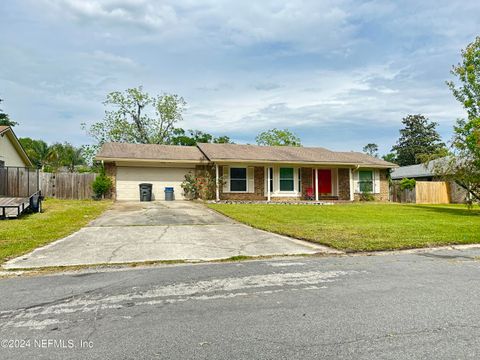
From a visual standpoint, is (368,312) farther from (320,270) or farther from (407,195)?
(407,195)

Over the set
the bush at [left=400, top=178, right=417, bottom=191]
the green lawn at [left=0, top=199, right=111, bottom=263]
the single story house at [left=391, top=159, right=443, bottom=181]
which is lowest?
the green lawn at [left=0, top=199, right=111, bottom=263]

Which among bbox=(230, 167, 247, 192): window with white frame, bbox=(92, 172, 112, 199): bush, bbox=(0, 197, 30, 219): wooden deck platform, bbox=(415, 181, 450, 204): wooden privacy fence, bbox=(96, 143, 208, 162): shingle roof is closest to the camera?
bbox=(0, 197, 30, 219): wooden deck platform

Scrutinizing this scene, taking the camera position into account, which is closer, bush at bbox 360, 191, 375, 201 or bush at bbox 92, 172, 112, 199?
bush at bbox 92, 172, 112, 199

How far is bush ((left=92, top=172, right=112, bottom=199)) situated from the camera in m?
21.7

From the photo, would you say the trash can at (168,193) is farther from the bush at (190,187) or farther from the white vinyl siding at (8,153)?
the white vinyl siding at (8,153)

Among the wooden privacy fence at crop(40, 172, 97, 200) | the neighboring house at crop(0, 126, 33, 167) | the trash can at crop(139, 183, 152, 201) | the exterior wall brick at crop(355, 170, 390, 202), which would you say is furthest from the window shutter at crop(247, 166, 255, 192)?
the neighboring house at crop(0, 126, 33, 167)

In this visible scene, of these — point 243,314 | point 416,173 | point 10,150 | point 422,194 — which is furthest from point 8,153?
point 416,173

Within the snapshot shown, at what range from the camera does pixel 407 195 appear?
95.1 ft

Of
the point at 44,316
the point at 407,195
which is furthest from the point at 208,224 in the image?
the point at 407,195

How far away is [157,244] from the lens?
8.69m

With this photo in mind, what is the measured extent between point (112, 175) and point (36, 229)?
39.5ft

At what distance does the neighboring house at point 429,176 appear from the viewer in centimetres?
2670

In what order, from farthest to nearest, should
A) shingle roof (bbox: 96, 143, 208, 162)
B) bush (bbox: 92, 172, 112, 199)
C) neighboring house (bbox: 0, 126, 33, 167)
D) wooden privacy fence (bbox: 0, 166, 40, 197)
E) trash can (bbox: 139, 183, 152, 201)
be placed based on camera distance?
shingle roof (bbox: 96, 143, 208, 162), trash can (bbox: 139, 183, 152, 201), bush (bbox: 92, 172, 112, 199), neighboring house (bbox: 0, 126, 33, 167), wooden privacy fence (bbox: 0, 166, 40, 197)

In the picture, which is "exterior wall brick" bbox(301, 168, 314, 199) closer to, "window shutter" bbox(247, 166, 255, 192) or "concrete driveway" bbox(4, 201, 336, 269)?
"window shutter" bbox(247, 166, 255, 192)
